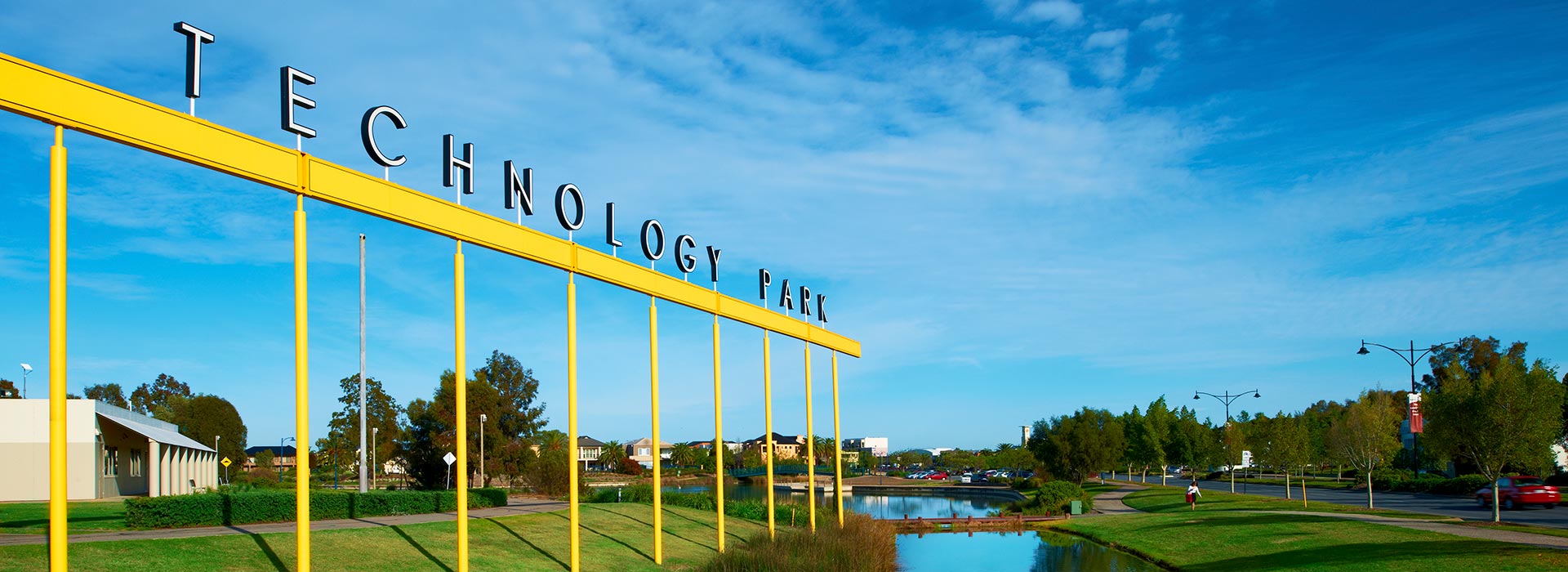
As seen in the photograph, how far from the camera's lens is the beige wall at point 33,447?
39.2m

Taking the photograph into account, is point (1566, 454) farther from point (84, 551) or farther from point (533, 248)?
point (84, 551)

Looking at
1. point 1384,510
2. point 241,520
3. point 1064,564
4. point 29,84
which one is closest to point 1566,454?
point 1384,510

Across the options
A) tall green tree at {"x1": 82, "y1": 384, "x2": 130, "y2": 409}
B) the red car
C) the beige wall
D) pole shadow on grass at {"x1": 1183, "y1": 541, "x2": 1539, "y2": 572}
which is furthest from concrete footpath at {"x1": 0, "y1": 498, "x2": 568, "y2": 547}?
tall green tree at {"x1": 82, "y1": 384, "x2": 130, "y2": 409}

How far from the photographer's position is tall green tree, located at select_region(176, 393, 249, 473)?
3593 inches

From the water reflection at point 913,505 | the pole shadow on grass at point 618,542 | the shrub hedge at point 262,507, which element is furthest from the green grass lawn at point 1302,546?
the shrub hedge at point 262,507

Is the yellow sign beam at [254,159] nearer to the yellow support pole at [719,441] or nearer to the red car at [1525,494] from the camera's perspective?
the yellow support pole at [719,441]

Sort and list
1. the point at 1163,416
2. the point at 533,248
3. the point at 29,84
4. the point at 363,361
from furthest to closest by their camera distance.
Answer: the point at 1163,416, the point at 363,361, the point at 533,248, the point at 29,84

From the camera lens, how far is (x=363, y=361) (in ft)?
128

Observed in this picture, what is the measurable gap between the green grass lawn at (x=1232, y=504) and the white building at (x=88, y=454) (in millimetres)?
44712

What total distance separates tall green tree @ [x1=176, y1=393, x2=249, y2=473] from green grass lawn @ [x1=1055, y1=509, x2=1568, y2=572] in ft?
262

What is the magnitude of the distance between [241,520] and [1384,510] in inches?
1586

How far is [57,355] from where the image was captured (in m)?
11.3

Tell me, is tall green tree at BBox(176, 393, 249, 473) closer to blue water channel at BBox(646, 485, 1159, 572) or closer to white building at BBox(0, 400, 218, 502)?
white building at BBox(0, 400, 218, 502)

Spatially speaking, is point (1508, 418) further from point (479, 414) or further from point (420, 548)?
point (479, 414)
